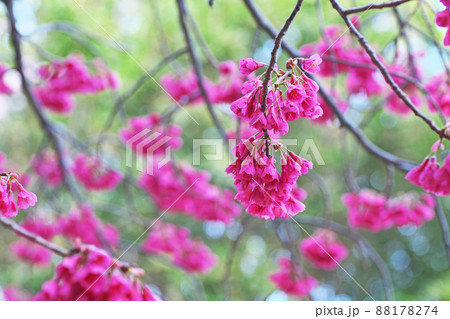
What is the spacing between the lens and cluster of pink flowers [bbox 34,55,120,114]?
116 cm

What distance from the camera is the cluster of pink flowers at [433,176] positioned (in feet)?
1.57

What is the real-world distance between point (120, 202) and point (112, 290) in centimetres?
242

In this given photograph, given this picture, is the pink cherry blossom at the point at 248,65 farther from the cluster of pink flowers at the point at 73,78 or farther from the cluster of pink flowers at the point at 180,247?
the cluster of pink flowers at the point at 180,247

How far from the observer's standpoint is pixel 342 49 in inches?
44.3

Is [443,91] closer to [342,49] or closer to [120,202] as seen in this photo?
[342,49]

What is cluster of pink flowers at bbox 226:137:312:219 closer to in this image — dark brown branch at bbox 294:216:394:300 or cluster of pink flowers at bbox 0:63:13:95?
dark brown branch at bbox 294:216:394:300

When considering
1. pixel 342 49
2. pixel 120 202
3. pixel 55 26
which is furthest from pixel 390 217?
pixel 120 202

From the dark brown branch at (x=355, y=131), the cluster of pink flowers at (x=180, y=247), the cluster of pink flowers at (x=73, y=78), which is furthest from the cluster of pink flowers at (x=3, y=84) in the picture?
the dark brown branch at (x=355, y=131)

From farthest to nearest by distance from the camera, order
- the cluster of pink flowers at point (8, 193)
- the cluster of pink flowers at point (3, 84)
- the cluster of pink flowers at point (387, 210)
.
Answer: the cluster of pink flowers at point (3, 84) < the cluster of pink flowers at point (387, 210) < the cluster of pink flowers at point (8, 193)

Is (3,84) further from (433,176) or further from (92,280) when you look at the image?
(433,176)

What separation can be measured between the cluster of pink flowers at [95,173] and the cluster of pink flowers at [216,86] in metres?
0.29

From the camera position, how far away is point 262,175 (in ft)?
1.37

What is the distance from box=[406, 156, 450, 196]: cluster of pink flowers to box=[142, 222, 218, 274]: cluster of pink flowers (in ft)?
3.28
